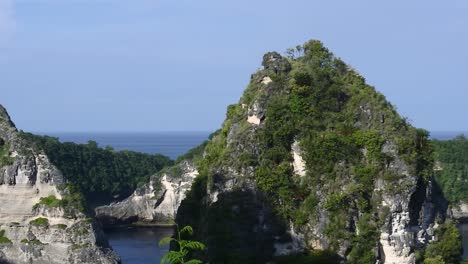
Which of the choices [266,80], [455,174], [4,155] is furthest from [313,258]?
[455,174]

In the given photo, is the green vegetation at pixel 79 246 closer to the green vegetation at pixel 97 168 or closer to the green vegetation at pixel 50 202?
the green vegetation at pixel 50 202

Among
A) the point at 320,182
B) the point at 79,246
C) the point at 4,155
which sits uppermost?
the point at 4,155

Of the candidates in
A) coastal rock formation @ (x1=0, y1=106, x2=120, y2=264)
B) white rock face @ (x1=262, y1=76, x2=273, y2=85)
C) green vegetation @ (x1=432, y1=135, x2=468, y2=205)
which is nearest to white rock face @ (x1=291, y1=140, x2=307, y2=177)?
white rock face @ (x1=262, y1=76, x2=273, y2=85)

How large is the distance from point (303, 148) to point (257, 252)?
595 cm

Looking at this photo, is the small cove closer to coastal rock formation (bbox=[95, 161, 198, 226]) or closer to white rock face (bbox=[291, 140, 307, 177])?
coastal rock formation (bbox=[95, 161, 198, 226])

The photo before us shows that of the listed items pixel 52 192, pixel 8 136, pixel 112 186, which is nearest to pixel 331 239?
pixel 52 192

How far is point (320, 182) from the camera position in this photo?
50719 mm

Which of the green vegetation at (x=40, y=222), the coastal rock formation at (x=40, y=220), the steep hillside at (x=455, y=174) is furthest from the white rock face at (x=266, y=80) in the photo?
the steep hillside at (x=455, y=174)

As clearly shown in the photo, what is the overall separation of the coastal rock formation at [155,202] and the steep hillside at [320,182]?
40858 millimetres

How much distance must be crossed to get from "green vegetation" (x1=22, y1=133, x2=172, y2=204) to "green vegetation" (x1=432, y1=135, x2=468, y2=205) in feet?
103

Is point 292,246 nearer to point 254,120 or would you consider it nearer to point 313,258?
point 313,258

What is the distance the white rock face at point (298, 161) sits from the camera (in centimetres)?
5158

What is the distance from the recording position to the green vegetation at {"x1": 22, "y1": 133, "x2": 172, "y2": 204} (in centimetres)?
10488

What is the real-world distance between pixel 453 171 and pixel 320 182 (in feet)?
193
